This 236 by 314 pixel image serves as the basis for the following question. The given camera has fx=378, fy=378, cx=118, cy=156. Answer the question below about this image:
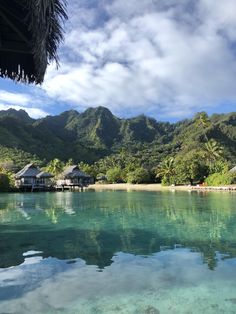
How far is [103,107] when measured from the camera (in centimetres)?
19188

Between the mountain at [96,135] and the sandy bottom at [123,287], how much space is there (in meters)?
81.4

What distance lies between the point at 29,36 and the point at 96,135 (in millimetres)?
149496

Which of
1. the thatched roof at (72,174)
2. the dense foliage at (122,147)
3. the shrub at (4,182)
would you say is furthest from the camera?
the thatched roof at (72,174)

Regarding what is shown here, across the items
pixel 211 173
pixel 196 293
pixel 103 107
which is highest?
pixel 103 107

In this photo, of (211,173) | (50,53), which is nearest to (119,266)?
(50,53)

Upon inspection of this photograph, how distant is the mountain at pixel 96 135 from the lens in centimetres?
10538

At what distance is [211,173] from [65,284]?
176ft

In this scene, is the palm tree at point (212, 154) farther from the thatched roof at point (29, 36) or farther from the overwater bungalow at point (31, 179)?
the thatched roof at point (29, 36)

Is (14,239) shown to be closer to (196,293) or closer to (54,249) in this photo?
(54,249)

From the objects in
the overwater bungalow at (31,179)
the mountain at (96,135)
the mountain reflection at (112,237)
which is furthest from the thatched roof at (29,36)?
the mountain at (96,135)

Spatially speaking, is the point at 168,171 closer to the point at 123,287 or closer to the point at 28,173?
the point at 28,173

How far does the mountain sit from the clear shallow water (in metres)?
76.6

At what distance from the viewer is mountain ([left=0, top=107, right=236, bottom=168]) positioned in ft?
346

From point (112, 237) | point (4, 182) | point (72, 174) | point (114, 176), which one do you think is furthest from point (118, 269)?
point (114, 176)
